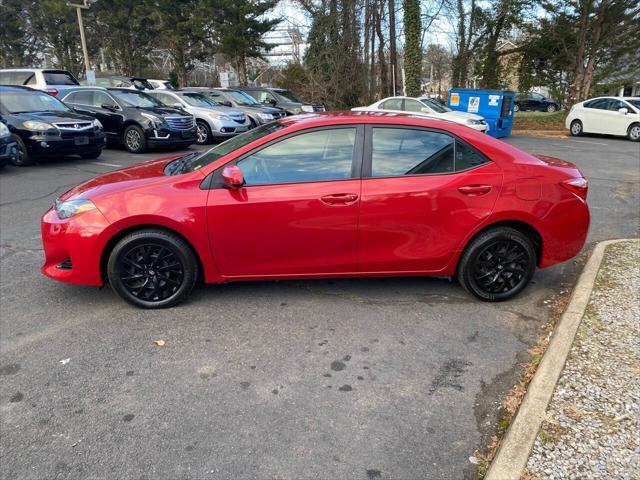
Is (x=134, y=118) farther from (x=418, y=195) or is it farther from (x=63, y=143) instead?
(x=418, y=195)

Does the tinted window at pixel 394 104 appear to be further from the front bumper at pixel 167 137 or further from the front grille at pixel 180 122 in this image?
the front bumper at pixel 167 137

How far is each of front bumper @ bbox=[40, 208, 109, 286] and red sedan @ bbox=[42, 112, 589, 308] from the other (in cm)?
1

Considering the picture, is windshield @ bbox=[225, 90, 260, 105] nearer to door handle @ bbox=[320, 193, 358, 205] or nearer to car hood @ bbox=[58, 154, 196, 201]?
car hood @ bbox=[58, 154, 196, 201]

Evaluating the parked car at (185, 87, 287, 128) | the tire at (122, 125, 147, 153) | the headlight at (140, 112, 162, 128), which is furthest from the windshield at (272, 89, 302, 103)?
the tire at (122, 125, 147, 153)

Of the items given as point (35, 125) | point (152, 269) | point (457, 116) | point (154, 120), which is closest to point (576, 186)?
point (152, 269)

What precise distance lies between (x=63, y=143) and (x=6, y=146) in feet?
4.16

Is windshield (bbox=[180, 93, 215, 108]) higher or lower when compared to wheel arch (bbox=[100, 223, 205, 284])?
higher

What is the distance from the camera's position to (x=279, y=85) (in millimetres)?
30953

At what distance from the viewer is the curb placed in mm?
2301

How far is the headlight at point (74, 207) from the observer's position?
3.74m

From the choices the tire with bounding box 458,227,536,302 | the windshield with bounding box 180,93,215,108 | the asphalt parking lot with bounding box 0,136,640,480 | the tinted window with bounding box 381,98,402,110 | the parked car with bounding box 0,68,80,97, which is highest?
the parked car with bounding box 0,68,80,97

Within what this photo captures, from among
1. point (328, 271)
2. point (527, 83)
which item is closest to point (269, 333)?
point (328, 271)

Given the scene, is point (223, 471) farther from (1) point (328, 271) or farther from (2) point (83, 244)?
(2) point (83, 244)

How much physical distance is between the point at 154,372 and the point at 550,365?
2565 millimetres
